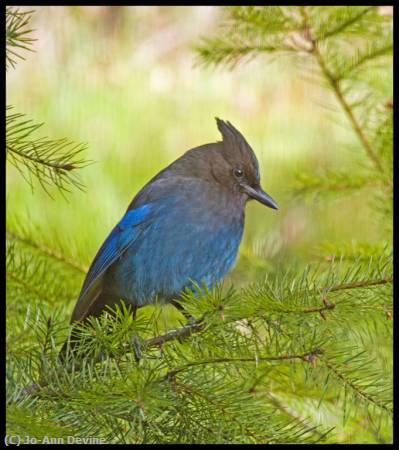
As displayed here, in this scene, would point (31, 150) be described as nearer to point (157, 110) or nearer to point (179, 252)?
point (179, 252)

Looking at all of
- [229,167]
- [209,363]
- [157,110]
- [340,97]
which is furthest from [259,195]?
[157,110]

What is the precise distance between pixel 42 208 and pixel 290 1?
124cm

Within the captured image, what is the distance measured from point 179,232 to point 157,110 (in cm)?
161

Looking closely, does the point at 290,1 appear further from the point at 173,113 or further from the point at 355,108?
the point at 173,113

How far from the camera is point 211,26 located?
4309 millimetres

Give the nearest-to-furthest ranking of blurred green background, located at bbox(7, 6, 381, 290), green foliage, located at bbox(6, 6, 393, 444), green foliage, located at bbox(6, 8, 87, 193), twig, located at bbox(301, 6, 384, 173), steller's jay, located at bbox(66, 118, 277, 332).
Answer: green foliage, located at bbox(6, 6, 393, 444)
green foliage, located at bbox(6, 8, 87, 193)
steller's jay, located at bbox(66, 118, 277, 332)
twig, located at bbox(301, 6, 384, 173)
blurred green background, located at bbox(7, 6, 381, 290)

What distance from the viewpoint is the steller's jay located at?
8.52 feet

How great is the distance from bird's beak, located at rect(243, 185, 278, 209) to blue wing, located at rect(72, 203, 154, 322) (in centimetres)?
33

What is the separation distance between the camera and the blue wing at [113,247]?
250cm

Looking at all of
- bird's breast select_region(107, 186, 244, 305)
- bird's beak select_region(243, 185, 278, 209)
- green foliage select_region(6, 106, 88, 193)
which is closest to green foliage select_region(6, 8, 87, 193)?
green foliage select_region(6, 106, 88, 193)

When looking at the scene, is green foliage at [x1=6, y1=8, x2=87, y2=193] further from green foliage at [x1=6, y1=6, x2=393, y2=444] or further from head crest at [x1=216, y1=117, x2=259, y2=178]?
head crest at [x1=216, y1=117, x2=259, y2=178]

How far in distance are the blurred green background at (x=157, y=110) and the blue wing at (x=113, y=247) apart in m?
0.50

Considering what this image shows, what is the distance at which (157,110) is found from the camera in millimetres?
4129

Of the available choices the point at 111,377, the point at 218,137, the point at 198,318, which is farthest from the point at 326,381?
the point at 218,137
